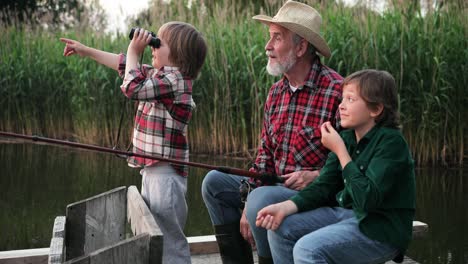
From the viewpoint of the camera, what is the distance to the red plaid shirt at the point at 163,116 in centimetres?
253

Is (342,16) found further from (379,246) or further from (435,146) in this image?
(379,246)

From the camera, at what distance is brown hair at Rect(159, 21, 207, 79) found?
259 cm

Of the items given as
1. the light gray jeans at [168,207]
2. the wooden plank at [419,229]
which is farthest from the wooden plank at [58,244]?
the wooden plank at [419,229]

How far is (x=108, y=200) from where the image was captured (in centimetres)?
247

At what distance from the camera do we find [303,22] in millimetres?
2561

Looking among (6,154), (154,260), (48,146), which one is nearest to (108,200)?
(154,260)

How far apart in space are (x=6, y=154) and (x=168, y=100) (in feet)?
18.5

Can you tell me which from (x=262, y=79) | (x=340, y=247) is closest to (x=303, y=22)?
(x=340, y=247)

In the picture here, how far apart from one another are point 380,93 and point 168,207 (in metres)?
0.89

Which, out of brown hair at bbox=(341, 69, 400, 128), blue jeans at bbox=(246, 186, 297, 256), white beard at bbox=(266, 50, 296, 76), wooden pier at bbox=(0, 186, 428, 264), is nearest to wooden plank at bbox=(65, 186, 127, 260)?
wooden pier at bbox=(0, 186, 428, 264)

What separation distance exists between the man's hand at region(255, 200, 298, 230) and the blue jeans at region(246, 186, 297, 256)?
12 cm

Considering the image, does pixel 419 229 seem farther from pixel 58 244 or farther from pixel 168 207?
pixel 58 244

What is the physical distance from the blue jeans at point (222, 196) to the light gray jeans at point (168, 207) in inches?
4.3

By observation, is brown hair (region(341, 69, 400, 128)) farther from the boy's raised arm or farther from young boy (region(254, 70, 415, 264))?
the boy's raised arm
